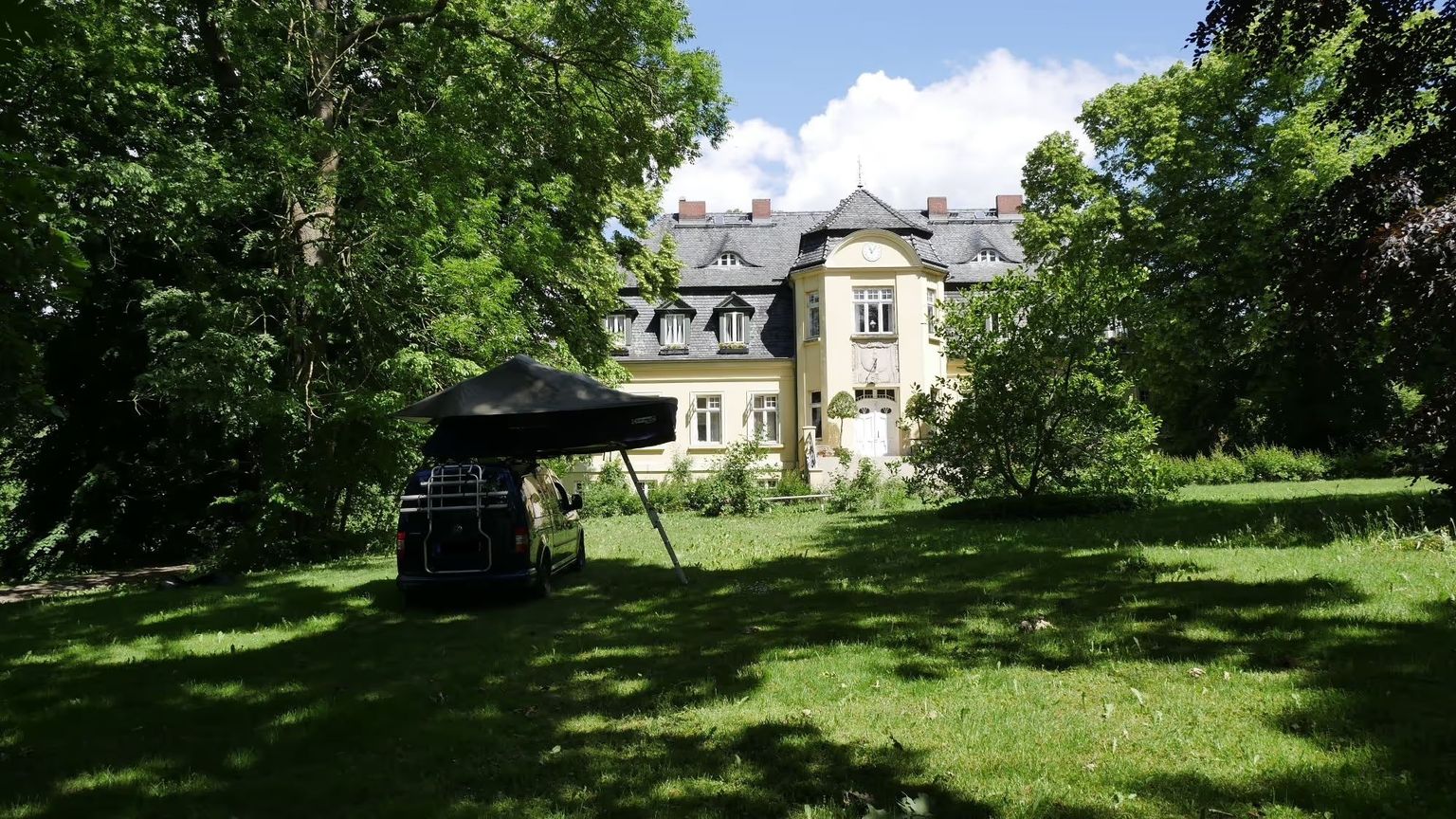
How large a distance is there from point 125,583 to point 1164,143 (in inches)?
1162

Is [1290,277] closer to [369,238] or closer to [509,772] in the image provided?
[509,772]

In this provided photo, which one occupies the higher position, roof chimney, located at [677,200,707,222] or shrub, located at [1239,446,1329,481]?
roof chimney, located at [677,200,707,222]

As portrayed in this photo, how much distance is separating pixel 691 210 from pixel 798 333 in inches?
449

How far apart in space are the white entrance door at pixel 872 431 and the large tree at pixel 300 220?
1512 centimetres

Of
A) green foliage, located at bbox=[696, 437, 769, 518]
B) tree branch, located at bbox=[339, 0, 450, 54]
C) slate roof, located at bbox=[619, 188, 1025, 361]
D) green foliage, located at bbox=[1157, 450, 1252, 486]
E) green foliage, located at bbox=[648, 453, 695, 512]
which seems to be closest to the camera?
tree branch, located at bbox=[339, 0, 450, 54]

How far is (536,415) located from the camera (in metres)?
10.5

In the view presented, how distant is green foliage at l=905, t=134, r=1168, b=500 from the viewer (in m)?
15.9

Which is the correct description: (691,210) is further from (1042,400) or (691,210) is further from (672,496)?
(1042,400)

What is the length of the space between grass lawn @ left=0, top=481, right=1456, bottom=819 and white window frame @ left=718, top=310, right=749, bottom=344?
2626cm

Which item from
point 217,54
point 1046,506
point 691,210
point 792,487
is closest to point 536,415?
point 1046,506

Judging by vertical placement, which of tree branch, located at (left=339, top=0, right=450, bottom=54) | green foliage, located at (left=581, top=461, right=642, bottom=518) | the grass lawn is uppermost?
tree branch, located at (left=339, top=0, right=450, bottom=54)

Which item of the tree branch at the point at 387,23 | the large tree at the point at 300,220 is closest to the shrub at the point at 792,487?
the large tree at the point at 300,220

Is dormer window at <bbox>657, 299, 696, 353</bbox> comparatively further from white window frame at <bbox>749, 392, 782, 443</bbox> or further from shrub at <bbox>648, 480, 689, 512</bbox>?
shrub at <bbox>648, 480, 689, 512</bbox>

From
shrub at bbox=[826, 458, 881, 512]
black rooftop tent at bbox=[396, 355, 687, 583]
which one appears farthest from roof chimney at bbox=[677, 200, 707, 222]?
black rooftop tent at bbox=[396, 355, 687, 583]
